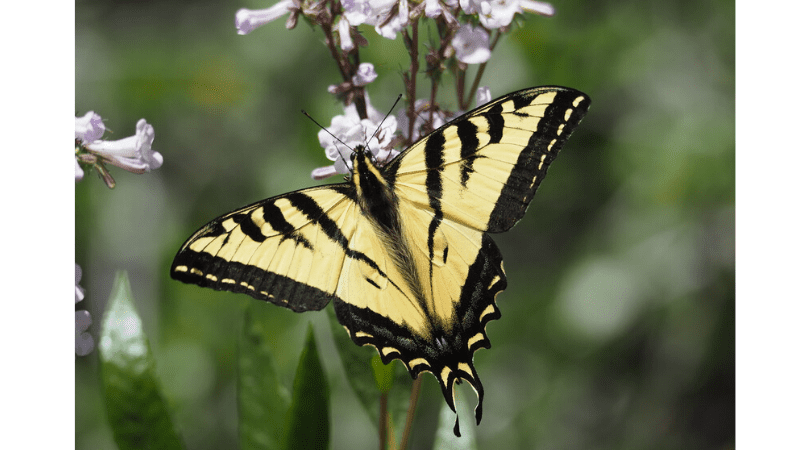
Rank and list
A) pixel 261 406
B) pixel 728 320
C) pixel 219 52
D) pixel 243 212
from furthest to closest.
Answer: pixel 219 52 → pixel 728 320 → pixel 261 406 → pixel 243 212

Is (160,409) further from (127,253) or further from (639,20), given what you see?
(639,20)

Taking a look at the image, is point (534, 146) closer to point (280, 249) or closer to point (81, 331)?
point (280, 249)

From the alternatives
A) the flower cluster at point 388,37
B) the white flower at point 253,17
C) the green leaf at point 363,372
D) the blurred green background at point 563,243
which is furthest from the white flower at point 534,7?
the blurred green background at point 563,243

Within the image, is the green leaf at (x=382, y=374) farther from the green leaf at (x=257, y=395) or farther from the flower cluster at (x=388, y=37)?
the flower cluster at (x=388, y=37)

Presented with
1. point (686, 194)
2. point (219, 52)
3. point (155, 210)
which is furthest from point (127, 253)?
point (686, 194)

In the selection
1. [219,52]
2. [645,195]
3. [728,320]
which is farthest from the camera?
[219,52]

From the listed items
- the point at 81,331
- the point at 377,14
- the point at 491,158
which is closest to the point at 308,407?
the point at 81,331
